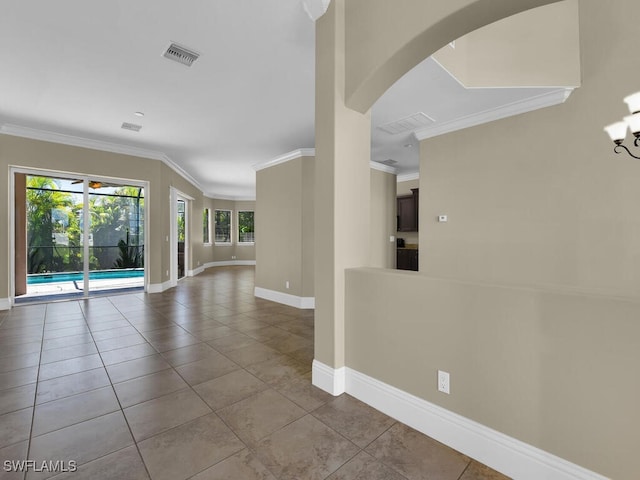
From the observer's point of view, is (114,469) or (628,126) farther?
(628,126)

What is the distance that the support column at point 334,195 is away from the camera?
7.47 ft

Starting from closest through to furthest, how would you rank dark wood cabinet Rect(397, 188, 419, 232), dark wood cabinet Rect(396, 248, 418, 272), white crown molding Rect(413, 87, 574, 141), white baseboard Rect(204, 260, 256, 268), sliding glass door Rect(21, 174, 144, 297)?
white crown molding Rect(413, 87, 574, 141) → sliding glass door Rect(21, 174, 144, 297) → dark wood cabinet Rect(396, 248, 418, 272) → dark wood cabinet Rect(397, 188, 419, 232) → white baseboard Rect(204, 260, 256, 268)

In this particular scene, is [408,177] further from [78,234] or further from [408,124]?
[78,234]

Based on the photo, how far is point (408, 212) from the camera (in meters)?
7.55

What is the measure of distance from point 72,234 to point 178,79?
Result: 13.7 feet

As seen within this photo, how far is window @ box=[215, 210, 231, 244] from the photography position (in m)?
11.9

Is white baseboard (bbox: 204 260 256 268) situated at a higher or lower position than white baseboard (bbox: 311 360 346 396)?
higher

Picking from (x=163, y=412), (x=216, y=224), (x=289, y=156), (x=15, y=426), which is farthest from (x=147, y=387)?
(x=216, y=224)

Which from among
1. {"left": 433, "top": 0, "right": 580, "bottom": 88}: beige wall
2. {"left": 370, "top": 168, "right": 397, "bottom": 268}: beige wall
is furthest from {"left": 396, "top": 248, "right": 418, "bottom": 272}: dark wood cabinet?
{"left": 433, "top": 0, "right": 580, "bottom": 88}: beige wall

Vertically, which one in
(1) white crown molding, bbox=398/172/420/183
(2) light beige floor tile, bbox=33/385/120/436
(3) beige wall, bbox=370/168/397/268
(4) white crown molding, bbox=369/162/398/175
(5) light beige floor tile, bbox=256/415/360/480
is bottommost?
(5) light beige floor tile, bbox=256/415/360/480

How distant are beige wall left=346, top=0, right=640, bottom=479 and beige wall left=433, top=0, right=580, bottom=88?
15cm

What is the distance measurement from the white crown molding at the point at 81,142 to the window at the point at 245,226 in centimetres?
559

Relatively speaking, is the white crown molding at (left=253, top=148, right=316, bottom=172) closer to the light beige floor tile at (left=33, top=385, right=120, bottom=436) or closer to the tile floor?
the tile floor

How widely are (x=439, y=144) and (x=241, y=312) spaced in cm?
411
